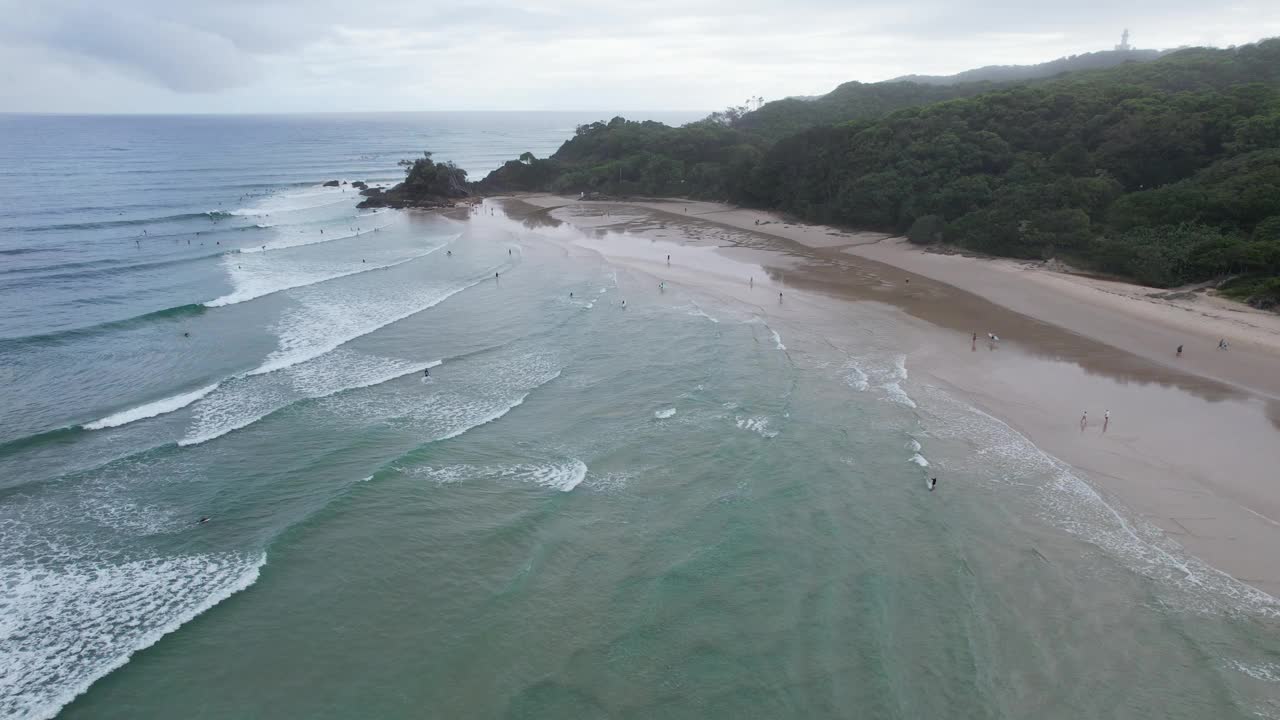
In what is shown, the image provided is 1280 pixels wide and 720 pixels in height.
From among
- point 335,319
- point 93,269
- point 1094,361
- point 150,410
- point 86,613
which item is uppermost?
point 93,269

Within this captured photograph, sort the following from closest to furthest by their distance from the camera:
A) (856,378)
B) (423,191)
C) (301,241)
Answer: (856,378) → (301,241) → (423,191)

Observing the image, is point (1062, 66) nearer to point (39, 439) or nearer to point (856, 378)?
point (856, 378)

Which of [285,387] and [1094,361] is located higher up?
[1094,361]

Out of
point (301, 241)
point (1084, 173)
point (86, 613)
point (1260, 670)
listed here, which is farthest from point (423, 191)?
point (1260, 670)

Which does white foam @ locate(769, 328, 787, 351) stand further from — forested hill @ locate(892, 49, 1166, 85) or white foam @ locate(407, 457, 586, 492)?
forested hill @ locate(892, 49, 1166, 85)

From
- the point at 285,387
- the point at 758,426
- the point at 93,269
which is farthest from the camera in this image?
the point at 93,269

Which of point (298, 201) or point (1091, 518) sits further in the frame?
point (298, 201)

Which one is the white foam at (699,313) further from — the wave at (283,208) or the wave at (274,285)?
the wave at (283,208)
